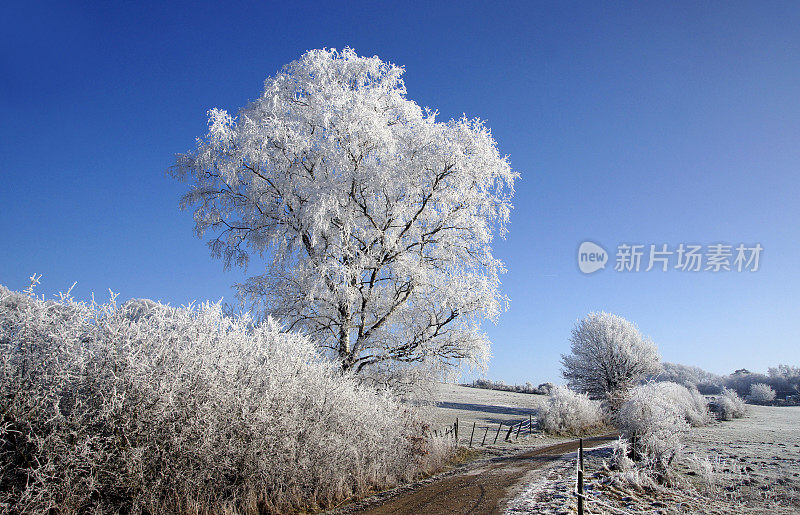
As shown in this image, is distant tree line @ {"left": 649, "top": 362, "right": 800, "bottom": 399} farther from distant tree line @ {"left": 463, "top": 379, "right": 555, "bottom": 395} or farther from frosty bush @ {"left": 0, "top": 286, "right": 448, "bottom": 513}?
frosty bush @ {"left": 0, "top": 286, "right": 448, "bottom": 513}

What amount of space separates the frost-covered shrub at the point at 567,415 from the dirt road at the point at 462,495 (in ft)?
61.3

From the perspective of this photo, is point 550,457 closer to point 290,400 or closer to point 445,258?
point 445,258

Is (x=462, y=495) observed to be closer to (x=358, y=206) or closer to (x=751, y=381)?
(x=358, y=206)

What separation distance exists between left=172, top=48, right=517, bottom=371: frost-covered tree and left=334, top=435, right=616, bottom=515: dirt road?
332 cm

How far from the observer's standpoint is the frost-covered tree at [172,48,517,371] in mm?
12570

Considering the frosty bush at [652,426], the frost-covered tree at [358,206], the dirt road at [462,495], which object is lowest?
the dirt road at [462,495]

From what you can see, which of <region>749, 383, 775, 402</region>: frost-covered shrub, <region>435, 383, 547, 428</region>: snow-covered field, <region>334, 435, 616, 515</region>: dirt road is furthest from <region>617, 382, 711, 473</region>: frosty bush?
<region>749, 383, 775, 402</region>: frost-covered shrub

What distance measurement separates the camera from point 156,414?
19.7ft

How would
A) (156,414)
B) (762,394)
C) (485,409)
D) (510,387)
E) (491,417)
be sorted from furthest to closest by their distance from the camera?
(510,387) < (762,394) < (485,409) < (491,417) < (156,414)

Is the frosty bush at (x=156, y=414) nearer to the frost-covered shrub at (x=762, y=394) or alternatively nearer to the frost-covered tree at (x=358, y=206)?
the frost-covered tree at (x=358, y=206)

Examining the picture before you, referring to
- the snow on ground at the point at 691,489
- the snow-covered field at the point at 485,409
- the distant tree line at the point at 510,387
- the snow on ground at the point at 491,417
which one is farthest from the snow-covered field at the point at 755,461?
the distant tree line at the point at 510,387

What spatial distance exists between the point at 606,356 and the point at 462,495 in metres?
38.7

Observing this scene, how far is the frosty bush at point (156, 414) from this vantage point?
17.4 feet

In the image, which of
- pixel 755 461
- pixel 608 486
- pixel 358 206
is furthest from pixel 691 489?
pixel 358 206
